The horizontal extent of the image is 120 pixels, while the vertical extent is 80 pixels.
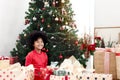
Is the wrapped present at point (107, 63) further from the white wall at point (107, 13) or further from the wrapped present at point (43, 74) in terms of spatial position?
the white wall at point (107, 13)

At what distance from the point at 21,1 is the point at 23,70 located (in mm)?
3094

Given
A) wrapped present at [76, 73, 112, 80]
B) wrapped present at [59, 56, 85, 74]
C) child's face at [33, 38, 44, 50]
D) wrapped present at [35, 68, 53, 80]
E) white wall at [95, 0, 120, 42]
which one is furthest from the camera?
white wall at [95, 0, 120, 42]

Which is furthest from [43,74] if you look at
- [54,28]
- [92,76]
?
[54,28]

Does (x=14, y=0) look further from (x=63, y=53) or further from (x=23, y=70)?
(x=23, y=70)

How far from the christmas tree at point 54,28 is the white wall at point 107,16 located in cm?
258

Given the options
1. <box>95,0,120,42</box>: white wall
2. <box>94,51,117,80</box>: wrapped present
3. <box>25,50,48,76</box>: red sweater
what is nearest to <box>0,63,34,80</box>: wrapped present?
<box>94,51,117,80</box>: wrapped present

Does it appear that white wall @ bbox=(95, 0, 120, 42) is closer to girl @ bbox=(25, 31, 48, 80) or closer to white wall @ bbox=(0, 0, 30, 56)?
white wall @ bbox=(0, 0, 30, 56)

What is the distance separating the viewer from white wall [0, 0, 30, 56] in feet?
13.0

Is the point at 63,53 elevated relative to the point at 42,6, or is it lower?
lower

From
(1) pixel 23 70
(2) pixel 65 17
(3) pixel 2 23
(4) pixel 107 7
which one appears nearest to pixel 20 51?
(3) pixel 2 23

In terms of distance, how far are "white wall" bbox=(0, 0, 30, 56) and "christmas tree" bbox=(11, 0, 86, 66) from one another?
35cm

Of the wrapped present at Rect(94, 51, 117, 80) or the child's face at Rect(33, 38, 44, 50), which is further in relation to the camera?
the child's face at Rect(33, 38, 44, 50)

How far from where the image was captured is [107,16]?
630 centimetres

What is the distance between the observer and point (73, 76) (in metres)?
1.38
